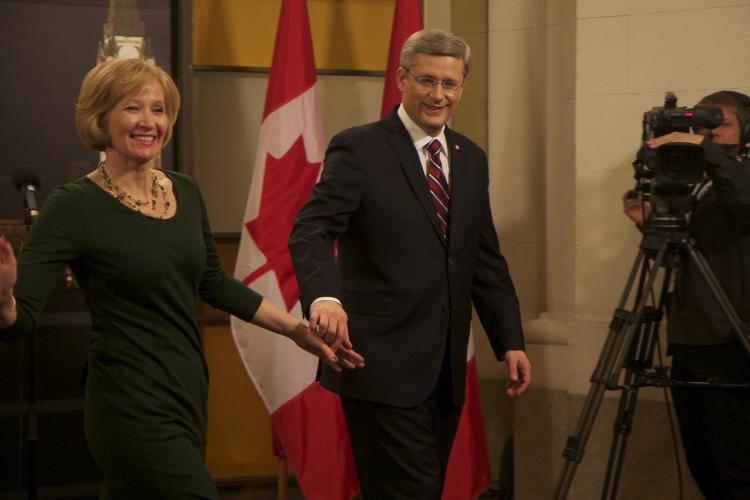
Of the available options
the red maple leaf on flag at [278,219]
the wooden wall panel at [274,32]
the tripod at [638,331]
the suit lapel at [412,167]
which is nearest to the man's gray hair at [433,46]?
the suit lapel at [412,167]

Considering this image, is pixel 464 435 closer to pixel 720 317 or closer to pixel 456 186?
pixel 720 317

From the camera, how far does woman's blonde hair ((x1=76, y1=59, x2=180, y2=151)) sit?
90.8 inches

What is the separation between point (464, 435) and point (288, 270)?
105 cm

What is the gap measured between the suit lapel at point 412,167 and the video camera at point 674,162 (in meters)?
1.04

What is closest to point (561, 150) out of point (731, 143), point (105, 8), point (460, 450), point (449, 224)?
point (731, 143)

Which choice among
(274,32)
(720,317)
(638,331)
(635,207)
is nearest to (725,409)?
(720,317)

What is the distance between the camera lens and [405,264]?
9.41 feet

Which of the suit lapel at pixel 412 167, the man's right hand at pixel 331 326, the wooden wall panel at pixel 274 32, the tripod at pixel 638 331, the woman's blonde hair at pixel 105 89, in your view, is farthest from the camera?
the wooden wall panel at pixel 274 32

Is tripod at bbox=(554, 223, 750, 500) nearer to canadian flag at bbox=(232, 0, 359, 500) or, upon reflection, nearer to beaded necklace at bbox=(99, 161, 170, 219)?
canadian flag at bbox=(232, 0, 359, 500)

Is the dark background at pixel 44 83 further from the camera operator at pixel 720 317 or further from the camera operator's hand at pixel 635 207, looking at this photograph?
the camera operator at pixel 720 317

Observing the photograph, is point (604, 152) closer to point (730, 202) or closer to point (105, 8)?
point (730, 202)

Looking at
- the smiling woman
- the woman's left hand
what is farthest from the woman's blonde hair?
the woman's left hand

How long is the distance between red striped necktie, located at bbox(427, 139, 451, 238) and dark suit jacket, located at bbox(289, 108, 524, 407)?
3cm

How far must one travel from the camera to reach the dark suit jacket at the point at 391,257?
9.32 feet
